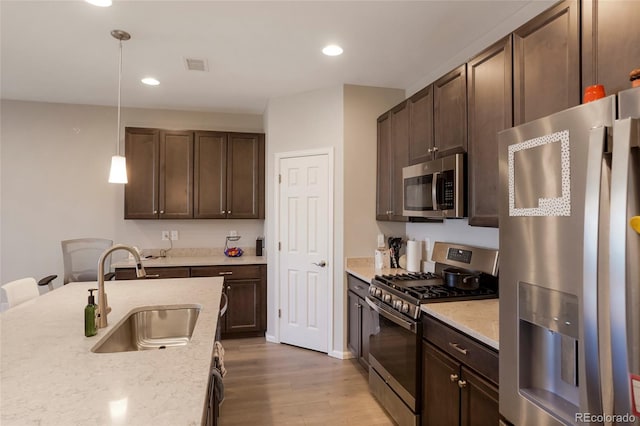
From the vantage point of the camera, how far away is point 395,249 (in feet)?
11.6

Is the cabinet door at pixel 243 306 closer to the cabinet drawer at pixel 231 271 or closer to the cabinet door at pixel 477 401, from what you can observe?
the cabinet drawer at pixel 231 271

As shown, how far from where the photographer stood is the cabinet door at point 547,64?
Result: 150 centimetres

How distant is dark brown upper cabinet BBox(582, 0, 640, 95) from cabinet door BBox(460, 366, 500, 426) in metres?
1.30

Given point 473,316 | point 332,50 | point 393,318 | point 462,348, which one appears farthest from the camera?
point 332,50

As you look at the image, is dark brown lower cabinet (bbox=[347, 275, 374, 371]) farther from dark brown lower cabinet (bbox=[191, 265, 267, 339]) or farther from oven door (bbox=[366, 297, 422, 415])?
dark brown lower cabinet (bbox=[191, 265, 267, 339])

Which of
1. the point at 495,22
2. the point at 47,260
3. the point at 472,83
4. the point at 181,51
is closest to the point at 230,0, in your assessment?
the point at 181,51

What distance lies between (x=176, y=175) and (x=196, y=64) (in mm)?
1553

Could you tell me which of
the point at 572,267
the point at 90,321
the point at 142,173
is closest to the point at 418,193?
the point at 572,267

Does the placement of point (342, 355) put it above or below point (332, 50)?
below

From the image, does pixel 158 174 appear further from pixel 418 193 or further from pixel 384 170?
pixel 418 193

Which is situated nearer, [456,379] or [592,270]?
[592,270]

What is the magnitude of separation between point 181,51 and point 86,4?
2.39 ft

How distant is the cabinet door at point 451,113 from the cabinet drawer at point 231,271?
2513mm

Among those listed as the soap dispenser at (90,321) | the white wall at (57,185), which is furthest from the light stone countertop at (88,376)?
the white wall at (57,185)
